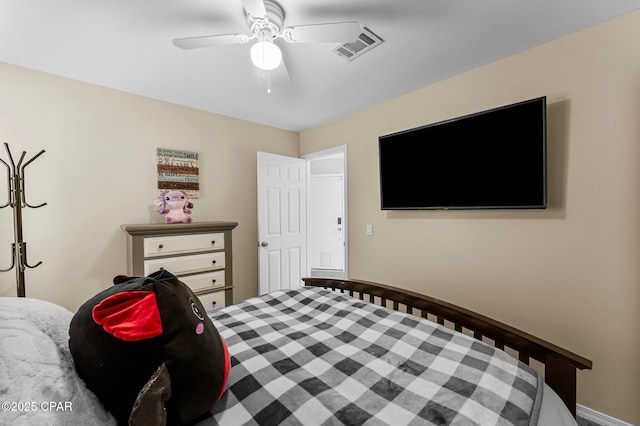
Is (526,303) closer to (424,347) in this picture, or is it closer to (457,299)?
(457,299)

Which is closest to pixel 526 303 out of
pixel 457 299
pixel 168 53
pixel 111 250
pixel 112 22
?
pixel 457 299

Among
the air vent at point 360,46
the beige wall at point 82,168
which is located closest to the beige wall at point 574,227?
the air vent at point 360,46

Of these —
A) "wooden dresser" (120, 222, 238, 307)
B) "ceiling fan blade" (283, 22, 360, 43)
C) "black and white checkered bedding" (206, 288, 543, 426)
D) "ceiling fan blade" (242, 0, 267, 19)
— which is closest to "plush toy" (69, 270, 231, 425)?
"black and white checkered bedding" (206, 288, 543, 426)

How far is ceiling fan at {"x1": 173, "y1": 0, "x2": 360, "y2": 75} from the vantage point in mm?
1366

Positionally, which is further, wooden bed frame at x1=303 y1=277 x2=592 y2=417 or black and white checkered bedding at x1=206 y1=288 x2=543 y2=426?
wooden bed frame at x1=303 y1=277 x2=592 y2=417

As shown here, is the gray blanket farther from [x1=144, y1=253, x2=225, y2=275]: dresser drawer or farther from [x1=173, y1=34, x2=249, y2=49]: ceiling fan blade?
[x1=144, y1=253, x2=225, y2=275]: dresser drawer

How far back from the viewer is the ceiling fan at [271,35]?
53.8 inches

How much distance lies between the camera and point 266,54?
151cm

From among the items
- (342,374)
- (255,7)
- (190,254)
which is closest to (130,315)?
(342,374)

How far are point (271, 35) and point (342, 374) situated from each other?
175 centimetres

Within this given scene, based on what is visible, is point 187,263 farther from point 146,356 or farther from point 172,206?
point 146,356

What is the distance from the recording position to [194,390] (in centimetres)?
73

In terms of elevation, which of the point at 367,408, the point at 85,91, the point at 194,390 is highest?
the point at 85,91

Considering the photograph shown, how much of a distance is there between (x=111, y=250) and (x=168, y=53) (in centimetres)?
181
